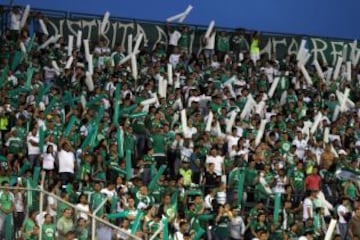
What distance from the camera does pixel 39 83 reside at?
20.0 metres

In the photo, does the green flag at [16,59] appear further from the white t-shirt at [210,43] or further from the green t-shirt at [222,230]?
the green t-shirt at [222,230]

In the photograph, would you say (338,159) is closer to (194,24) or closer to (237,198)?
(237,198)

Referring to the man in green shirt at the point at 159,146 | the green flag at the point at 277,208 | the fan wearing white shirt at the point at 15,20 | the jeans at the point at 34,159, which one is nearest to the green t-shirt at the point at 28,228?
the jeans at the point at 34,159

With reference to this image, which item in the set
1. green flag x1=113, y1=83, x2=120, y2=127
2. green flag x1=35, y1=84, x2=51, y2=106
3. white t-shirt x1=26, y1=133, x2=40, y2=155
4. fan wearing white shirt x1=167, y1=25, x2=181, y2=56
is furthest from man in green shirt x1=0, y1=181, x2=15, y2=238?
fan wearing white shirt x1=167, y1=25, x2=181, y2=56

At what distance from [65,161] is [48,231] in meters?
5.39

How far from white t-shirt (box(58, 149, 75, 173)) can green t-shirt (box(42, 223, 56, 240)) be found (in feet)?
17.1

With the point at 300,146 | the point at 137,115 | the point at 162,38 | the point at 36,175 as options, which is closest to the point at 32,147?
the point at 36,175

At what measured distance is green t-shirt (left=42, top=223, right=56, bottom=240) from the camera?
11.6 metres

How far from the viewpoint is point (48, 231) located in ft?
38.1

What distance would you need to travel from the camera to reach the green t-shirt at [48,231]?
37.9 feet

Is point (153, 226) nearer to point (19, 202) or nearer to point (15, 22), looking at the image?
point (19, 202)

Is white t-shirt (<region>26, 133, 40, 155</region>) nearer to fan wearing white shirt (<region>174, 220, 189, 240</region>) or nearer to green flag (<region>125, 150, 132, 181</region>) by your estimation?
green flag (<region>125, 150, 132, 181</region>)

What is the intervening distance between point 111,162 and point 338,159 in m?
5.20

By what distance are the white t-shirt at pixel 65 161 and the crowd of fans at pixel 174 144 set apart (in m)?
0.02
